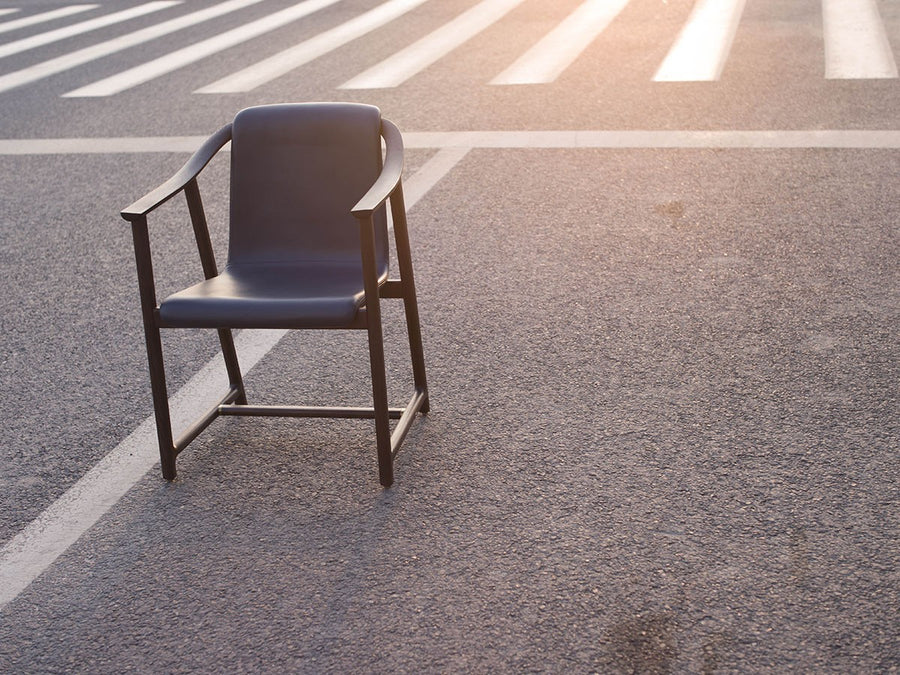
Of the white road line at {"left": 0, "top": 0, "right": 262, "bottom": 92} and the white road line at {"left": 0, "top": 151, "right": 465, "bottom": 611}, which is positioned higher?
the white road line at {"left": 0, "top": 0, "right": 262, "bottom": 92}

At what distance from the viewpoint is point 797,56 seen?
9.74 m

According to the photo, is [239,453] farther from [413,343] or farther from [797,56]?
[797,56]

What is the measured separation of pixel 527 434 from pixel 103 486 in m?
1.48

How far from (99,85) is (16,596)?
838 cm

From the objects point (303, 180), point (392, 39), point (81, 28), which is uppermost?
point (81, 28)

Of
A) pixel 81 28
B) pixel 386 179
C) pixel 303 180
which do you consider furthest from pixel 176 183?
pixel 81 28

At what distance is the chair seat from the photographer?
3.38 m

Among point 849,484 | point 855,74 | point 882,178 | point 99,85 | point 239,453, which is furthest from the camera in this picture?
point 99,85

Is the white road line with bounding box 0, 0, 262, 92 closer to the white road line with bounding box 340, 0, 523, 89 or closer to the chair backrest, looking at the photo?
the white road line with bounding box 340, 0, 523, 89

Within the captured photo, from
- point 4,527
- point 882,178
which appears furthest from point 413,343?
point 882,178

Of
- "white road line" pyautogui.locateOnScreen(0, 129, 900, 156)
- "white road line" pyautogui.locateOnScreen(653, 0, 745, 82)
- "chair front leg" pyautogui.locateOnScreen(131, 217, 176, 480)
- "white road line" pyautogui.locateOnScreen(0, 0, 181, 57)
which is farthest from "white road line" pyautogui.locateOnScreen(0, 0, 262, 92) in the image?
"chair front leg" pyautogui.locateOnScreen(131, 217, 176, 480)

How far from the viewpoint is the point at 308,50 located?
11.5 meters

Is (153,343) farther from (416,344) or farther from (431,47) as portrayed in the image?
(431,47)

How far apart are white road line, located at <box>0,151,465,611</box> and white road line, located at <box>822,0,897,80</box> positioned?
249 inches
